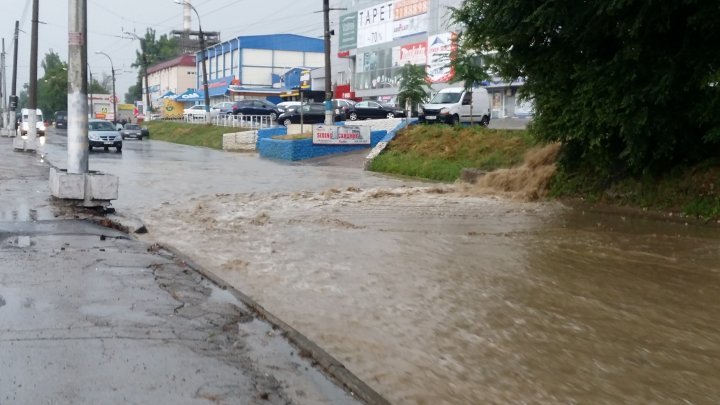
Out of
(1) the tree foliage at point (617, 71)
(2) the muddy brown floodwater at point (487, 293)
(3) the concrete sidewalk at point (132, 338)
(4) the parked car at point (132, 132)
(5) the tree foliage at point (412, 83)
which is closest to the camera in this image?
(3) the concrete sidewalk at point (132, 338)

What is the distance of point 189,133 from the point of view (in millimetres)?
62125

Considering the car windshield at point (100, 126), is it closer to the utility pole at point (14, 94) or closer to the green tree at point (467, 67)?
the utility pole at point (14, 94)

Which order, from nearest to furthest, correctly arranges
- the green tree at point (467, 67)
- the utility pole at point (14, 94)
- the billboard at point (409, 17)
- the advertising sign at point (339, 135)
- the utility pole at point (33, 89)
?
1. the green tree at point (467, 67)
2. the utility pole at point (33, 89)
3. the advertising sign at point (339, 135)
4. the utility pole at point (14, 94)
5. the billboard at point (409, 17)

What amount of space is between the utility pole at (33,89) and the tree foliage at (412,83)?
54.6 feet

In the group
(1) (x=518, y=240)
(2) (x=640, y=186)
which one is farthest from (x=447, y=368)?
(2) (x=640, y=186)

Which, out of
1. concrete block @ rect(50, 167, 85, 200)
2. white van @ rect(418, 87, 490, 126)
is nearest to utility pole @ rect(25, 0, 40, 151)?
white van @ rect(418, 87, 490, 126)

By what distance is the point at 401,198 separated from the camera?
1967 centimetres

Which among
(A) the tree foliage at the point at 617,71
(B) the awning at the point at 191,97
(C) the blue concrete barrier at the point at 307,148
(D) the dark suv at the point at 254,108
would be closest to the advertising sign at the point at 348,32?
(D) the dark suv at the point at 254,108

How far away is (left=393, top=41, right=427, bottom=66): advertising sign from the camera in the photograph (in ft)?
197

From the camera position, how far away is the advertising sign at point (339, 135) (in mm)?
37209

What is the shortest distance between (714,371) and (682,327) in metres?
1.47

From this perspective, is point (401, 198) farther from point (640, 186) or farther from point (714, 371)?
point (714, 371)

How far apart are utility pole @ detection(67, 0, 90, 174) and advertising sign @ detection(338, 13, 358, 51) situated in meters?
57.3

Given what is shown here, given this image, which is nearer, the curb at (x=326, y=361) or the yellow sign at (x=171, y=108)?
the curb at (x=326, y=361)
